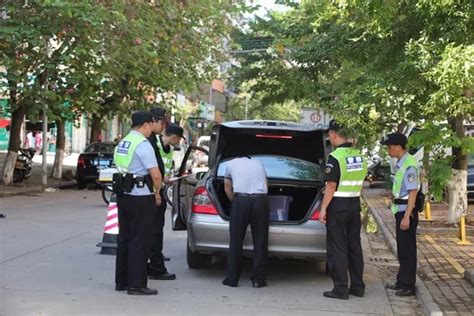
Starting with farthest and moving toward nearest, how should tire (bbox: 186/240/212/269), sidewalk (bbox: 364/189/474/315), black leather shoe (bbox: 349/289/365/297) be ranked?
tire (bbox: 186/240/212/269) < black leather shoe (bbox: 349/289/365/297) < sidewalk (bbox: 364/189/474/315)

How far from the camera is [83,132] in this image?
46.7m

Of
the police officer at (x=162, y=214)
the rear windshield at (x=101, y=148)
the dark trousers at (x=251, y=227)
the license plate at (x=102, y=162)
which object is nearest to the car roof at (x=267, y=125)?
the police officer at (x=162, y=214)

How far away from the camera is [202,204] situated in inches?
289

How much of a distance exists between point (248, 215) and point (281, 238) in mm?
479

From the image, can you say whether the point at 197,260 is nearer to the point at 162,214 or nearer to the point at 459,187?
the point at 162,214

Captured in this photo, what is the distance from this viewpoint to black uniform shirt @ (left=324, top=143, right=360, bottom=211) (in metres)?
6.71

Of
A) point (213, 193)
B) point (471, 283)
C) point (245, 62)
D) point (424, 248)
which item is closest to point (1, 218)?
point (213, 193)

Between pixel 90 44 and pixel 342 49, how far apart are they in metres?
6.69

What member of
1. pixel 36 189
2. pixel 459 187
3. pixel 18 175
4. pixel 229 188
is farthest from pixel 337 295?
pixel 18 175

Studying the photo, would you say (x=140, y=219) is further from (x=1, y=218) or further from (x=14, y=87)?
(x=14, y=87)

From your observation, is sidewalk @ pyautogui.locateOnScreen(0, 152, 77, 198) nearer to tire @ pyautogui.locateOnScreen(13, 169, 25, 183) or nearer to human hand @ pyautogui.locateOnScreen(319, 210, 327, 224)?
tire @ pyautogui.locateOnScreen(13, 169, 25, 183)

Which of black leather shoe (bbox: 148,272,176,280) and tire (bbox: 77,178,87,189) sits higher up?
tire (bbox: 77,178,87,189)

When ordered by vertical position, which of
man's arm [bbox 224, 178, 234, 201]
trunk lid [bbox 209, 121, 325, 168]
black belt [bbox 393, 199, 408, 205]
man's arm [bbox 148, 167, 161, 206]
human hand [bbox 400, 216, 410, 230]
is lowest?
human hand [bbox 400, 216, 410, 230]

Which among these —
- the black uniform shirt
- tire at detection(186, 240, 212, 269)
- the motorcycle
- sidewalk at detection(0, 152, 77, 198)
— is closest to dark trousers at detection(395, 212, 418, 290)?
the black uniform shirt
